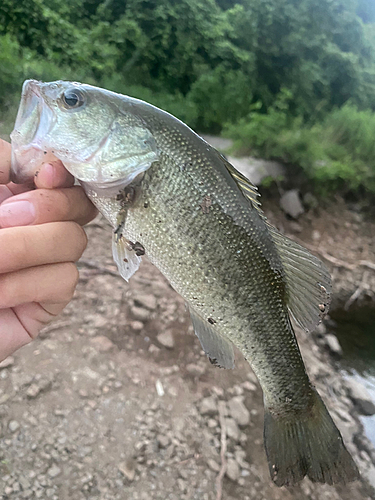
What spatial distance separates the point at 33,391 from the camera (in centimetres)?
201

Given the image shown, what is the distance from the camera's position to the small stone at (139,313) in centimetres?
273

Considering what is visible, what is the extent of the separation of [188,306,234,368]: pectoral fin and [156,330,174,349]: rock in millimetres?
1391

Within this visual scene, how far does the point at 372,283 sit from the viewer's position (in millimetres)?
4926

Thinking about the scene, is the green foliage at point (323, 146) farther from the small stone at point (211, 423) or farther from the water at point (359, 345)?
the small stone at point (211, 423)

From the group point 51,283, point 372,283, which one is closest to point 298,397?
point 51,283

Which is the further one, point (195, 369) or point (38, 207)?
point (195, 369)

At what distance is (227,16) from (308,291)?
783 centimetres

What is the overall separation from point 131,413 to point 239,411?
804mm

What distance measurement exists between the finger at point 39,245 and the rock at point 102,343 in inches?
55.9

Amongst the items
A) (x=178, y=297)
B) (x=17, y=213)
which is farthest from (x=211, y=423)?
(x=17, y=213)

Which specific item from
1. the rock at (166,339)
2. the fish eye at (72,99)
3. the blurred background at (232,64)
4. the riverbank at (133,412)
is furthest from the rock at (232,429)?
the blurred background at (232,64)

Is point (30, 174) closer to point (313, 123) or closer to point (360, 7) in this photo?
point (313, 123)

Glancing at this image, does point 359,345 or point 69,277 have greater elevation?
point 69,277

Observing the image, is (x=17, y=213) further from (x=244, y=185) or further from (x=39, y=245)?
(x=244, y=185)
